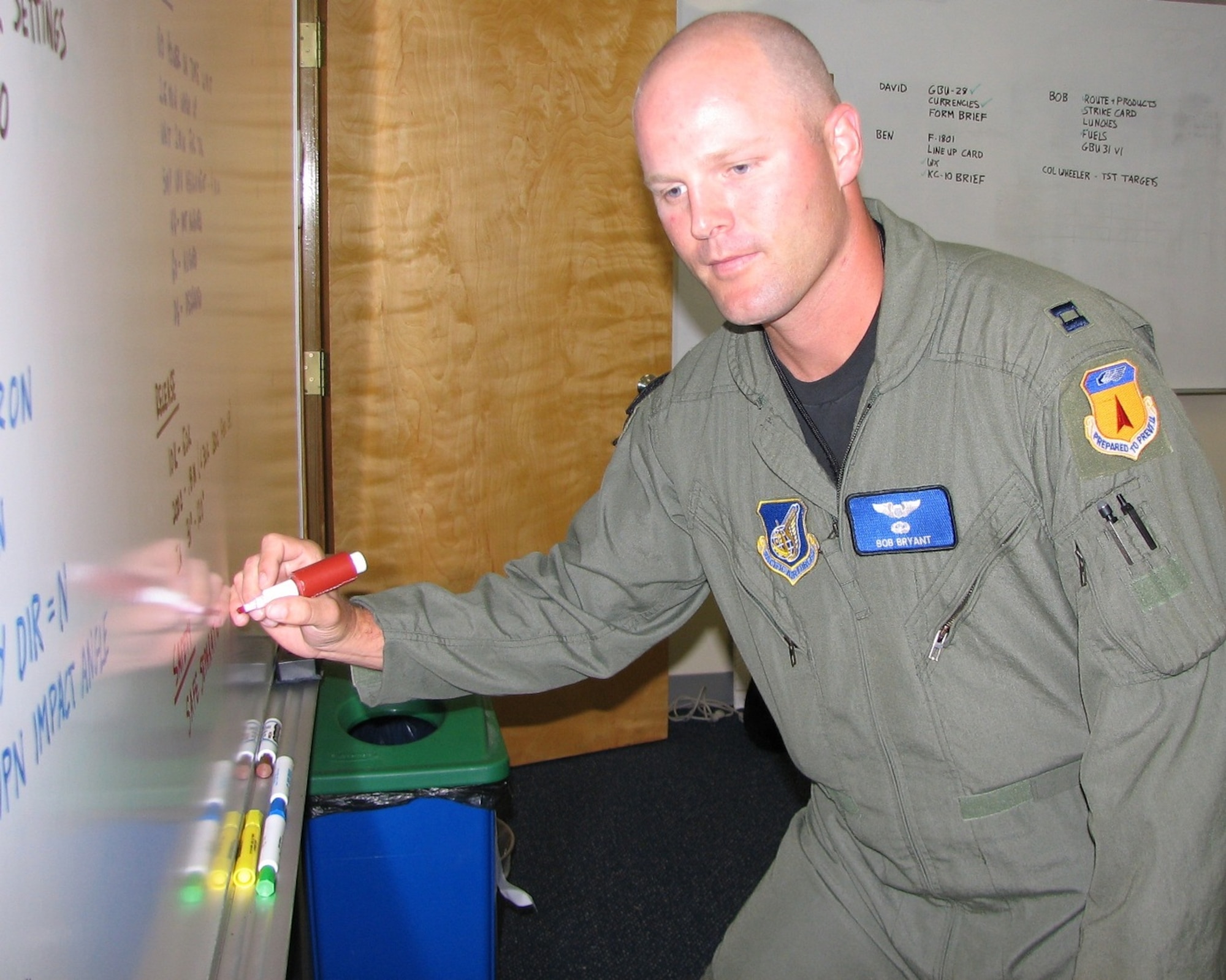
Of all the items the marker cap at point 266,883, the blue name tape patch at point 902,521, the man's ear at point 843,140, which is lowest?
the marker cap at point 266,883

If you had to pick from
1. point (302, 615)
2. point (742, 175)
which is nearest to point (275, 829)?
point (302, 615)

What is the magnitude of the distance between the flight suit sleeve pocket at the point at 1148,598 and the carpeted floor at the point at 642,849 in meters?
1.38

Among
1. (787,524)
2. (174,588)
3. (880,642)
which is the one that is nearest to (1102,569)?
(880,642)

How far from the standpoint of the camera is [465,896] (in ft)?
6.12

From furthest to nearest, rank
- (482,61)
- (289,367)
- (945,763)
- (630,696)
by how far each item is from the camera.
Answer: (630,696) < (482,61) < (289,367) < (945,763)

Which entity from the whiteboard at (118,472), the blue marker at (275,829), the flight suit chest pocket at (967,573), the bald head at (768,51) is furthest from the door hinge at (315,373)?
the flight suit chest pocket at (967,573)

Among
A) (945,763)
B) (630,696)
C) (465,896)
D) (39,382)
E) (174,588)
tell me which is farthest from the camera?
(630,696)

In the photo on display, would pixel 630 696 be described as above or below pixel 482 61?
below

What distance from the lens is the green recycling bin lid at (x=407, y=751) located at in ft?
5.81

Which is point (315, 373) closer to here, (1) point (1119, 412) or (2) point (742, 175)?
(2) point (742, 175)

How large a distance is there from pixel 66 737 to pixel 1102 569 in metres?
0.90

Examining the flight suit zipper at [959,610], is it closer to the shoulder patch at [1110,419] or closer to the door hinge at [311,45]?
the shoulder patch at [1110,419]

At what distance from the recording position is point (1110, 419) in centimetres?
104

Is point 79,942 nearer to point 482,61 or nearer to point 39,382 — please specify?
point 39,382
